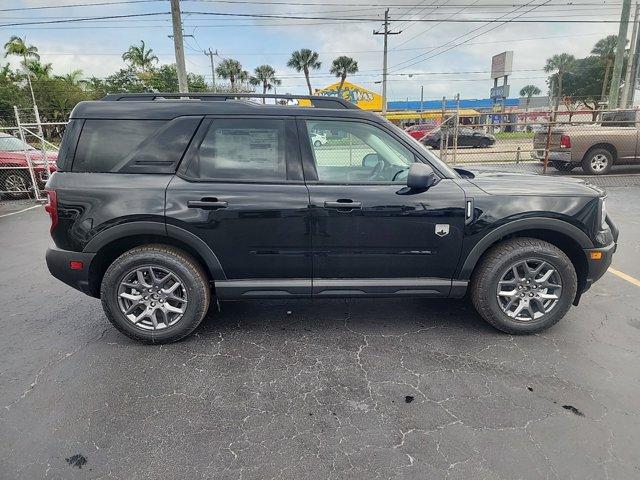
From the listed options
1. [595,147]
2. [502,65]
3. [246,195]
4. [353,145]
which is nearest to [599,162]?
[595,147]

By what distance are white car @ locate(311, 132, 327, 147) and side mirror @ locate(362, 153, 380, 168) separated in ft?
1.20

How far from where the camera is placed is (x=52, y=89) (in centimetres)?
3506

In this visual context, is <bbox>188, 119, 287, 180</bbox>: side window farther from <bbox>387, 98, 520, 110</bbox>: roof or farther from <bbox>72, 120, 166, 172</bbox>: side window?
<bbox>387, 98, 520, 110</bbox>: roof

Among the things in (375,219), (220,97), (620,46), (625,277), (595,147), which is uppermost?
(620,46)

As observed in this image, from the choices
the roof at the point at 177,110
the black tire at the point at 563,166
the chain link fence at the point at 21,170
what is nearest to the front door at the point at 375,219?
the roof at the point at 177,110

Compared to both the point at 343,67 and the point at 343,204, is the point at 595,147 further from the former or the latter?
the point at 343,67

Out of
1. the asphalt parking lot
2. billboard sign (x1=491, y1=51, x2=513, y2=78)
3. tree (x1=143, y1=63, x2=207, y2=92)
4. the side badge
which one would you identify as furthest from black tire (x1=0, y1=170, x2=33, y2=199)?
billboard sign (x1=491, y1=51, x2=513, y2=78)

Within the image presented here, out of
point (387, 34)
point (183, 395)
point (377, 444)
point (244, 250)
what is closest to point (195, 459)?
point (183, 395)

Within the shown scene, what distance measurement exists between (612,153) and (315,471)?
12.9m

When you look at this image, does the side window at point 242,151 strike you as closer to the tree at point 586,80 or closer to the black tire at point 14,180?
the black tire at point 14,180

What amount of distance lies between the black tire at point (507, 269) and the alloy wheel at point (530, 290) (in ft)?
0.10

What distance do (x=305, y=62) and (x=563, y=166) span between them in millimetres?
45684

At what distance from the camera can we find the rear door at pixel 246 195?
3176 millimetres

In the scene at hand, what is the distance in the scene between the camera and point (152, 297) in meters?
3.36
